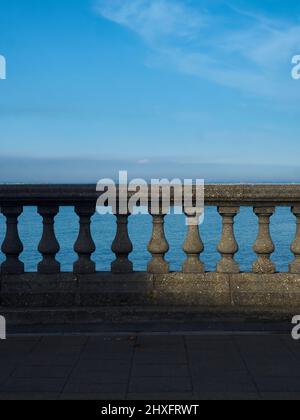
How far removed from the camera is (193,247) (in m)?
6.12

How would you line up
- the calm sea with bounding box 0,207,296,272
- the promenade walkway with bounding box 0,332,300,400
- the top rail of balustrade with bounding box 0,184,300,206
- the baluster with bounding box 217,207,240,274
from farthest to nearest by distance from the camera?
the calm sea with bounding box 0,207,296,272, the baluster with bounding box 217,207,240,274, the top rail of balustrade with bounding box 0,184,300,206, the promenade walkway with bounding box 0,332,300,400

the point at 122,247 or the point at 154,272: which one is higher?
the point at 122,247

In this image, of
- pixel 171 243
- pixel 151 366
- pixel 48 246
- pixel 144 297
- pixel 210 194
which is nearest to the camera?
pixel 151 366

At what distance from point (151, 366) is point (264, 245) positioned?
194cm

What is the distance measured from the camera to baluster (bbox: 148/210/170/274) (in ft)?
20.1

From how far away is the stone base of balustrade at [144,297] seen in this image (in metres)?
5.97

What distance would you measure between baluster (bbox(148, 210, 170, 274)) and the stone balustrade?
1 cm

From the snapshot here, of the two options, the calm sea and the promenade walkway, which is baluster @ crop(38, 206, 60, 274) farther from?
Answer: the calm sea

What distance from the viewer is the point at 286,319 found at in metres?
5.92

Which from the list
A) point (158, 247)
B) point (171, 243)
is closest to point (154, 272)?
point (158, 247)

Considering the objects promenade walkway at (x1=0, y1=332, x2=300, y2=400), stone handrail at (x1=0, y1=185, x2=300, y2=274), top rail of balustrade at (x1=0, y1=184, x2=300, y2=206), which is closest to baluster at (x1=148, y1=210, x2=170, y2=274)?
stone handrail at (x1=0, y1=185, x2=300, y2=274)

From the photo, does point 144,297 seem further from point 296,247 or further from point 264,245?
point 296,247

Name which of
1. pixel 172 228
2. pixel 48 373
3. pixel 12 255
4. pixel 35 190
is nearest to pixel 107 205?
pixel 35 190

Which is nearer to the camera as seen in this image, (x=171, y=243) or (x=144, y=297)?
(x=144, y=297)
